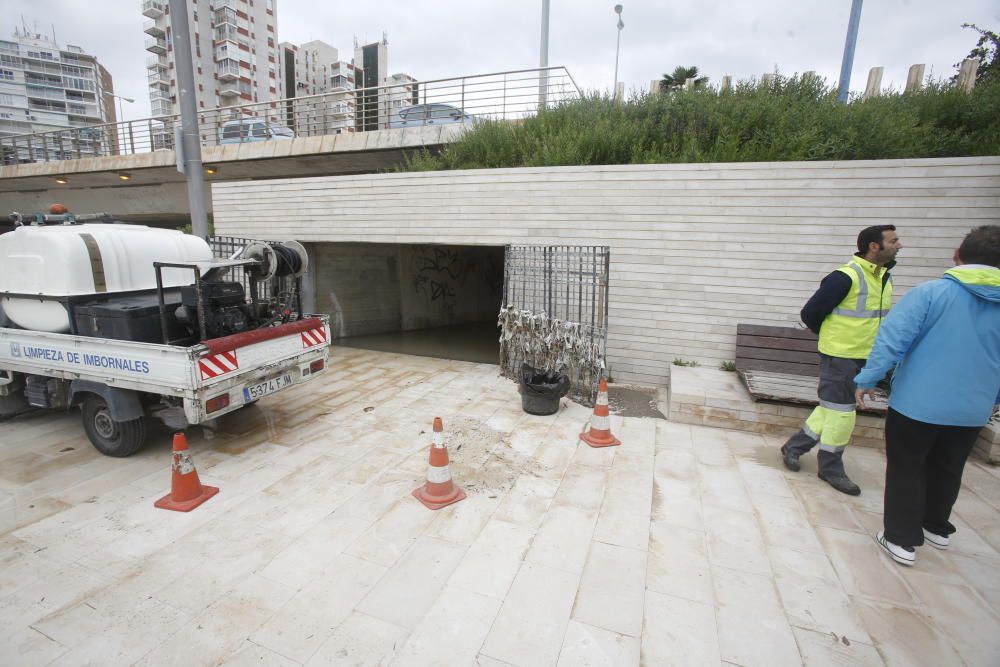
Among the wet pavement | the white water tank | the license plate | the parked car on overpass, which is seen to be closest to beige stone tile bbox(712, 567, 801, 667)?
the wet pavement

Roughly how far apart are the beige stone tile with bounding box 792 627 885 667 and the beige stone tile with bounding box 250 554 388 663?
7.84 feet

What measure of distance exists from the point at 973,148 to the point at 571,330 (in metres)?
6.16

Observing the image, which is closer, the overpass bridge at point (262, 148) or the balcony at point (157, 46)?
the overpass bridge at point (262, 148)

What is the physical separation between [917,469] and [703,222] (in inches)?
162

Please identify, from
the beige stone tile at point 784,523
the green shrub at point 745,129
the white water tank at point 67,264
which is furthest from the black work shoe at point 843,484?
the white water tank at point 67,264

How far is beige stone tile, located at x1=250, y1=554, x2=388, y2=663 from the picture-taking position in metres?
2.27

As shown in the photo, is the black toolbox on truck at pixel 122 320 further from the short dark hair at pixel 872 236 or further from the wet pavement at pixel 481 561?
the short dark hair at pixel 872 236

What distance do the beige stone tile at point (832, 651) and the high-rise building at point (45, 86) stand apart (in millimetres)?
94211

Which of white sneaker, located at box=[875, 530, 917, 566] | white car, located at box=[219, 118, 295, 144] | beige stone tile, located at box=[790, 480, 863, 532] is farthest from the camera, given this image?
white car, located at box=[219, 118, 295, 144]

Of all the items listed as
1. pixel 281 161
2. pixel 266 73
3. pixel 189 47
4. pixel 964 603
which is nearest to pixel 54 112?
pixel 266 73

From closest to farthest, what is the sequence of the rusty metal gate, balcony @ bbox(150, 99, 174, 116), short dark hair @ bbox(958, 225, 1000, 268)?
short dark hair @ bbox(958, 225, 1000, 268) < the rusty metal gate < balcony @ bbox(150, 99, 174, 116)

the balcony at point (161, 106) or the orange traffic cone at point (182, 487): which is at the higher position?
the balcony at point (161, 106)

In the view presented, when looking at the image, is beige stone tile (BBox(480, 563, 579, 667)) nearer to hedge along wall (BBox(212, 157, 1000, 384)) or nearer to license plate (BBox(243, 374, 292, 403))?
license plate (BBox(243, 374, 292, 403))

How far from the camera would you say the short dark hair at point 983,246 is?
2.58 meters
